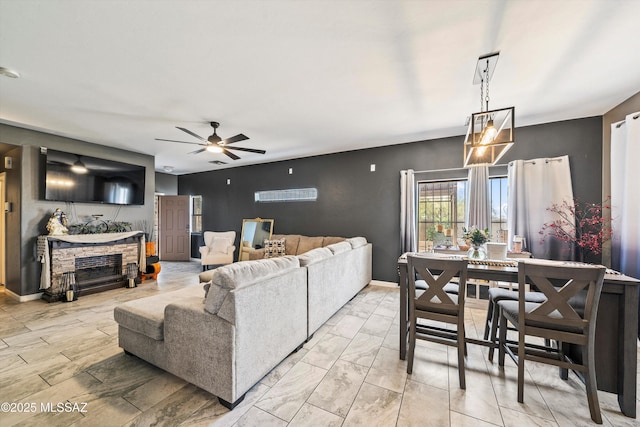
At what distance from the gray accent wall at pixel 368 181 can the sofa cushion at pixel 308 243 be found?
1.11ft

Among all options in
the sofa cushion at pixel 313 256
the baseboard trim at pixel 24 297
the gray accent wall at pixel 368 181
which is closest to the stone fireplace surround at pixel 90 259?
the baseboard trim at pixel 24 297

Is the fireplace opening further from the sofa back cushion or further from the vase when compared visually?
the vase

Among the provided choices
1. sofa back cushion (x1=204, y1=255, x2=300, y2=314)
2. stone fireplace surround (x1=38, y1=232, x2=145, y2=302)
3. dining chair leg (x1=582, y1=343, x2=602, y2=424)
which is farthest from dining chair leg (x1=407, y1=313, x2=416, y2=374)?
stone fireplace surround (x1=38, y1=232, x2=145, y2=302)

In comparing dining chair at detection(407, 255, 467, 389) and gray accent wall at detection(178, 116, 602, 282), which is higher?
gray accent wall at detection(178, 116, 602, 282)

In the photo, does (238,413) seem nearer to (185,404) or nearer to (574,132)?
(185,404)

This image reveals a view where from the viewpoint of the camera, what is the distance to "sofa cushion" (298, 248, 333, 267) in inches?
96.8

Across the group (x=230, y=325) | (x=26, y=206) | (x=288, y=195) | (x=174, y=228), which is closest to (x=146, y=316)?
(x=230, y=325)

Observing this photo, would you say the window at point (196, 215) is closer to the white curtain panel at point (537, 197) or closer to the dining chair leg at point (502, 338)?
the dining chair leg at point (502, 338)

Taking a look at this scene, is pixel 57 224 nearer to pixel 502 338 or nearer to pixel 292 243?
pixel 292 243

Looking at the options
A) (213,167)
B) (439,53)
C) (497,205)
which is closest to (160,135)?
(213,167)

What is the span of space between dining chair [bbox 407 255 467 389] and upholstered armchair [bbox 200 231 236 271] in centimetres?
459

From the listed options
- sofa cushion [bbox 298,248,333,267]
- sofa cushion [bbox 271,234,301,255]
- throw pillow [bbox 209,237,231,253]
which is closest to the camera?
sofa cushion [bbox 298,248,333,267]

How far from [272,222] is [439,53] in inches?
183

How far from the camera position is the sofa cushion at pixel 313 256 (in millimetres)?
2458
